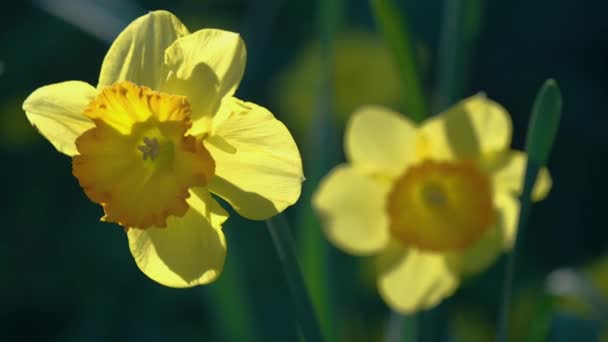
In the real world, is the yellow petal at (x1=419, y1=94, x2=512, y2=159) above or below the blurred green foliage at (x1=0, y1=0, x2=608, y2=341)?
above

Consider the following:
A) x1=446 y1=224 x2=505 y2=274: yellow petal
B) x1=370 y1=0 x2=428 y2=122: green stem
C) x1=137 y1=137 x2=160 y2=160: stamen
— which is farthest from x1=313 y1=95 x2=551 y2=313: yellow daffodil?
x1=137 y1=137 x2=160 y2=160: stamen

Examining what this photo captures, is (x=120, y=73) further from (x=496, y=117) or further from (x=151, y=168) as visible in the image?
(x=496, y=117)

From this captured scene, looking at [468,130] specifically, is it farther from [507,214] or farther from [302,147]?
[302,147]

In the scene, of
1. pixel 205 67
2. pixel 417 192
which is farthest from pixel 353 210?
pixel 205 67

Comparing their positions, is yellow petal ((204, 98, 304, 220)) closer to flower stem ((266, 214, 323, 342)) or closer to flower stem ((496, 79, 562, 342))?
flower stem ((266, 214, 323, 342))

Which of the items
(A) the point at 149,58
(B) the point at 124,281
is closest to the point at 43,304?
(B) the point at 124,281

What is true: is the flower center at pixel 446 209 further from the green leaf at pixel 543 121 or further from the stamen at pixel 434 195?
the green leaf at pixel 543 121
